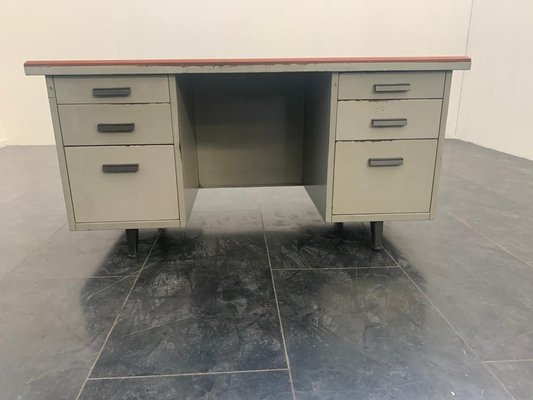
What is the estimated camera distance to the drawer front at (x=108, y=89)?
139 cm

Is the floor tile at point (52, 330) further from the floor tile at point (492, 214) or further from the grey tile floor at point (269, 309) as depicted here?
the floor tile at point (492, 214)

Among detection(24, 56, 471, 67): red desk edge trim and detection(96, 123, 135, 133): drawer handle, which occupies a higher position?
detection(24, 56, 471, 67): red desk edge trim

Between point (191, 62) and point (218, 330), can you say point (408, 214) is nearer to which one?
point (218, 330)

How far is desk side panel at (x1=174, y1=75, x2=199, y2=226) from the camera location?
1.48 metres

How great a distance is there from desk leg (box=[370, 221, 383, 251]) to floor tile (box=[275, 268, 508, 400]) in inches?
9.4

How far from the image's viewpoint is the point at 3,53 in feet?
13.2

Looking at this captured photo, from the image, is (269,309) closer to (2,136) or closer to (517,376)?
(517,376)

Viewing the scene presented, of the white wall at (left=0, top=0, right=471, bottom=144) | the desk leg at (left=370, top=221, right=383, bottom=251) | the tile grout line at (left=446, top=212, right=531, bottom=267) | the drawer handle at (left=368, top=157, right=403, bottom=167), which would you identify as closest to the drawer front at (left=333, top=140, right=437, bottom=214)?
the drawer handle at (left=368, top=157, right=403, bottom=167)

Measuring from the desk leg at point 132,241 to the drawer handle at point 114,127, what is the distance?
427 mm

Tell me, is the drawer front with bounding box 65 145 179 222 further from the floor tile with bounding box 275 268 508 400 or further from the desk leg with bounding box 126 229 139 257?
the floor tile with bounding box 275 268 508 400

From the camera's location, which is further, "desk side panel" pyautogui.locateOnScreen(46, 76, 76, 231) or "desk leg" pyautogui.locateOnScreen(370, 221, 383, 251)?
"desk leg" pyautogui.locateOnScreen(370, 221, 383, 251)

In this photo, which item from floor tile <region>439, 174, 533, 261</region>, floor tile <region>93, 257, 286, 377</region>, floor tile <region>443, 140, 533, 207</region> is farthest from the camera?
floor tile <region>443, 140, 533, 207</region>

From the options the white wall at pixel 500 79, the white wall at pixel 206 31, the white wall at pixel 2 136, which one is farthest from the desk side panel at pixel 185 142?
the white wall at pixel 2 136

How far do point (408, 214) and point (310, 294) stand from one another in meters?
0.54
